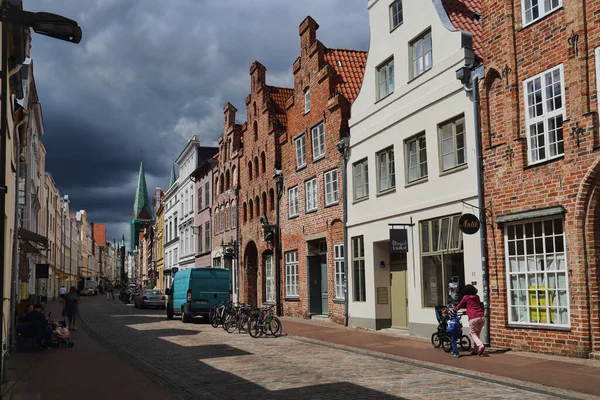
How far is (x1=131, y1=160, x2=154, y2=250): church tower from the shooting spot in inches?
6245

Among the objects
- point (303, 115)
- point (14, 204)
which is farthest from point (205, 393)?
point (303, 115)

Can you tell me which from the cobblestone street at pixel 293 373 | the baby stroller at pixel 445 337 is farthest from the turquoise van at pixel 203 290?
the baby stroller at pixel 445 337

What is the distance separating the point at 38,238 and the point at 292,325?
383 inches

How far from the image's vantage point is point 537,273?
566 inches

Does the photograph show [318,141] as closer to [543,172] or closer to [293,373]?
[543,172]

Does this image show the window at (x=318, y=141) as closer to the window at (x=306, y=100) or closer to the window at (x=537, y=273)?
the window at (x=306, y=100)

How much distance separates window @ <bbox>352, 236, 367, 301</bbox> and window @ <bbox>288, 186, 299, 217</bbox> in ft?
20.0

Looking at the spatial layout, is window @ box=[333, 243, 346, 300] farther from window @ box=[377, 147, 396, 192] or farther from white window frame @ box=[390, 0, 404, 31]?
white window frame @ box=[390, 0, 404, 31]

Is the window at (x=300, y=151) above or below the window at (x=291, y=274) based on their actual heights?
above

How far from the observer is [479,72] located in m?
16.2

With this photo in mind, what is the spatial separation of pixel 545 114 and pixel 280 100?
2319 centimetres

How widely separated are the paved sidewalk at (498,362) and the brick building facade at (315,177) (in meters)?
5.30

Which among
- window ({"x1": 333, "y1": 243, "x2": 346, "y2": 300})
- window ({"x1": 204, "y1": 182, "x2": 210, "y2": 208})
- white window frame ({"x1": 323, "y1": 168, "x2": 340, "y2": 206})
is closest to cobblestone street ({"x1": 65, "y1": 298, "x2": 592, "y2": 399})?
window ({"x1": 333, "y1": 243, "x2": 346, "y2": 300})

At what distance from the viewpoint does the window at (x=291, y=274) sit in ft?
96.0
